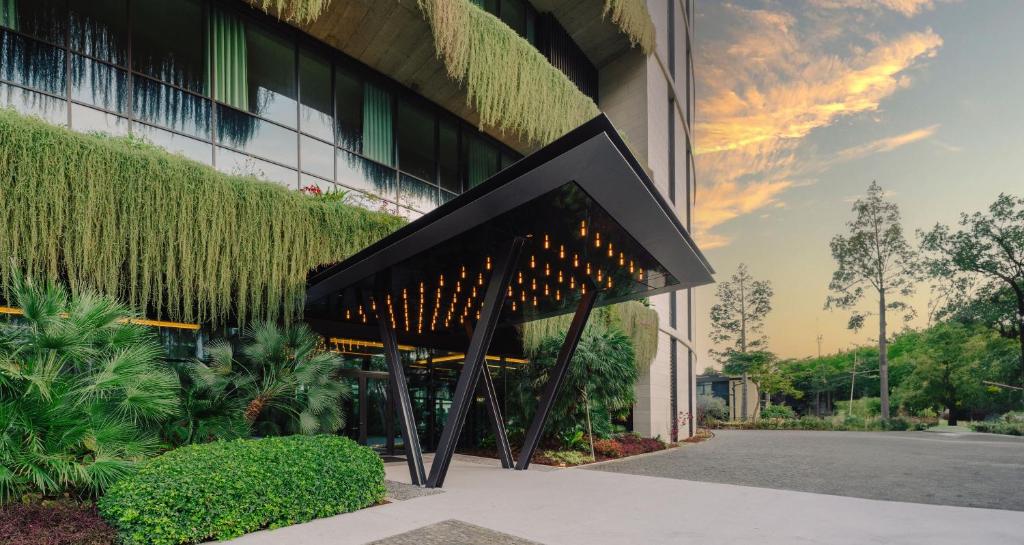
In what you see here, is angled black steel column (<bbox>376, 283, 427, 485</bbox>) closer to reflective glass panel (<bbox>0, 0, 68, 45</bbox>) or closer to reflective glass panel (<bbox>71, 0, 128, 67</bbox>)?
reflective glass panel (<bbox>71, 0, 128, 67</bbox>)

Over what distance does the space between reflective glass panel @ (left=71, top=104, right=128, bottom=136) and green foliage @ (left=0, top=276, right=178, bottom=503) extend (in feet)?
13.7

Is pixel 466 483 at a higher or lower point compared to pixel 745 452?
higher

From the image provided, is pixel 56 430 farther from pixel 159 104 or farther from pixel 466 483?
pixel 159 104

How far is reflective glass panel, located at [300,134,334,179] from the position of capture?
40.2ft

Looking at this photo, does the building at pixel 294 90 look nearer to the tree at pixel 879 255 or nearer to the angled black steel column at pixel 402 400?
the angled black steel column at pixel 402 400

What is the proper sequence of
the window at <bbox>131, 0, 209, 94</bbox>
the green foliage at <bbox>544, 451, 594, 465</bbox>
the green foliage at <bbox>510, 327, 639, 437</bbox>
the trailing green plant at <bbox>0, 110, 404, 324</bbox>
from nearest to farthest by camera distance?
the trailing green plant at <bbox>0, 110, 404, 324</bbox>
the window at <bbox>131, 0, 209, 94</bbox>
the green foliage at <bbox>544, 451, 594, 465</bbox>
the green foliage at <bbox>510, 327, 639, 437</bbox>

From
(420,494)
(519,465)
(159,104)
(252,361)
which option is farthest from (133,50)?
(519,465)

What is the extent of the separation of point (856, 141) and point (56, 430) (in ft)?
132

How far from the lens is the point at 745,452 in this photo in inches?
736

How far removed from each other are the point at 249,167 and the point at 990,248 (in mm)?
42748

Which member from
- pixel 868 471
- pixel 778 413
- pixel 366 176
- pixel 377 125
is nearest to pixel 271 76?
pixel 377 125

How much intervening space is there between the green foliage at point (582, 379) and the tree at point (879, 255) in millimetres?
31917

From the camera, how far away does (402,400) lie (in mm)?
10023

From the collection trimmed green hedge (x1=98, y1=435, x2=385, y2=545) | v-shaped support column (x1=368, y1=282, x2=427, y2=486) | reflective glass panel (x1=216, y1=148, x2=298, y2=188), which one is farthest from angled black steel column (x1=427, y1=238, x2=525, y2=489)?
reflective glass panel (x1=216, y1=148, x2=298, y2=188)
